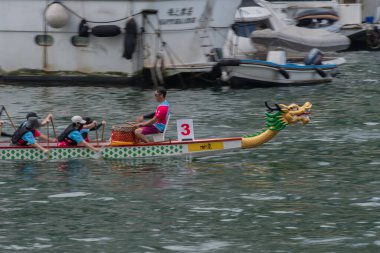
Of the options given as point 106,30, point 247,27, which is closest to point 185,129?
point 106,30

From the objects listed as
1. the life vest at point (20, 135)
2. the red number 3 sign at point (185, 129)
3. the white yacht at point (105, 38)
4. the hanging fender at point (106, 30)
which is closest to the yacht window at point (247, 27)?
the white yacht at point (105, 38)

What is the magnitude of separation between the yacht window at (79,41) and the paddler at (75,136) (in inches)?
511

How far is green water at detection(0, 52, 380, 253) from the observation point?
1577 cm

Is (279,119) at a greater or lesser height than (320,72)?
greater

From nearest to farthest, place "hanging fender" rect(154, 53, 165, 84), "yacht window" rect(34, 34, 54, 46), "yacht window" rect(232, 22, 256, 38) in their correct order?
"hanging fender" rect(154, 53, 165, 84) → "yacht window" rect(34, 34, 54, 46) → "yacht window" rect(232, 22, 256, 38)

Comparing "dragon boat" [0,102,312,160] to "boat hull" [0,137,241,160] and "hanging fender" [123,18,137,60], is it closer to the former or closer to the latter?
"boat hull" [0,137,241,160]

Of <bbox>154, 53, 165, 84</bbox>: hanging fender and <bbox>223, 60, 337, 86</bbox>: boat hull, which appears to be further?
<bbox>223, 60, 337, 86</bbox>: boat hull

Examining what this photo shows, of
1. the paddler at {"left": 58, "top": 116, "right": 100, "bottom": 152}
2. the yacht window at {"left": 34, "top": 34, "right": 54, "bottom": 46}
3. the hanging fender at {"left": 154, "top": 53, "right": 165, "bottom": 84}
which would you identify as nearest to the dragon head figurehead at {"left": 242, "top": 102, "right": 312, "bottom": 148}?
the paddler at {"left": 58, "top": 116, "right": 100, "bottom": 152}

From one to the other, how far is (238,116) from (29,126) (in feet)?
26.9

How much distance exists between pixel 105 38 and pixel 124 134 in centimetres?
1298

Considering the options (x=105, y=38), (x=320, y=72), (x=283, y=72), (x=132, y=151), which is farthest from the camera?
(x=320, y=72)

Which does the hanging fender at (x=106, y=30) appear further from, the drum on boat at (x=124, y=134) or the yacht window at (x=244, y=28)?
the drum on boat at (x=124, y=134)

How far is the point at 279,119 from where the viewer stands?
21.2 meters

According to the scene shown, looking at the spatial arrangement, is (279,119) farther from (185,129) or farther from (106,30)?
(106,30)
